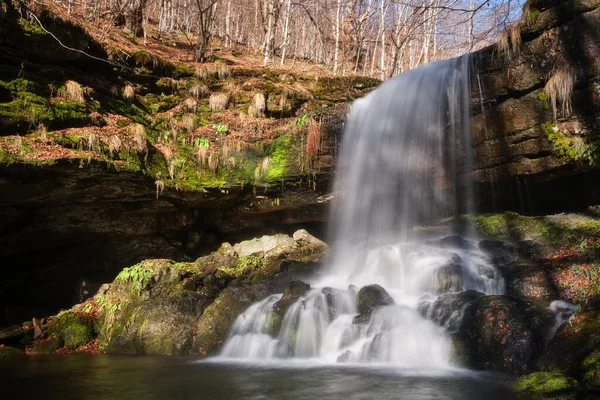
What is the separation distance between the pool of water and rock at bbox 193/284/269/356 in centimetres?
113

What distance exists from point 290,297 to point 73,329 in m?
5.30

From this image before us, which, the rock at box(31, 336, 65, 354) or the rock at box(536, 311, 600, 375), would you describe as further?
the rock at box(31, 336, 65, 354)

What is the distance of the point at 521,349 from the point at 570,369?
1.00m

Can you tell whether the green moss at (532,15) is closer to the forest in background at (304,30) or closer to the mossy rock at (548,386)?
the mossy rock at (548,386)

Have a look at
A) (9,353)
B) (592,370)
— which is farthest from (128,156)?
(592,370)

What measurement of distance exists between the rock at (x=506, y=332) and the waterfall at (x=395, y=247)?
0.39m

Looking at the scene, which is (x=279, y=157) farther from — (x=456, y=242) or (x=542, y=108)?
(x=542, y=108)

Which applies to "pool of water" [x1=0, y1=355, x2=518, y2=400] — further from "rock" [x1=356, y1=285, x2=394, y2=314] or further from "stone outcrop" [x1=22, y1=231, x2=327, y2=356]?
"rock" [x1=356, y1=285, x2=394, y2=314]

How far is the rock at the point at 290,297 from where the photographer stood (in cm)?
830

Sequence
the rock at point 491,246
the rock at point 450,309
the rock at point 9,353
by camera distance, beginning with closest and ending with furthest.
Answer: the rock at point 450,309
the rock at point 9,353
the rock at point 491,246

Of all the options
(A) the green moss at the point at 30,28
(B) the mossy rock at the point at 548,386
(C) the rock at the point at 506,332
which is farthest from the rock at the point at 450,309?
(A) the green moss at the point at 30,28

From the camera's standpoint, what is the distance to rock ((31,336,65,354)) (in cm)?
907

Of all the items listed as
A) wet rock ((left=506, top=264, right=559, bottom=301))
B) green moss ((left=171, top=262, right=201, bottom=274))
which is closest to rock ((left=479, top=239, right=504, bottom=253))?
wet rock ((left=506, top=264, right=559, bottom=301))

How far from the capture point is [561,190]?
33.7 feet
